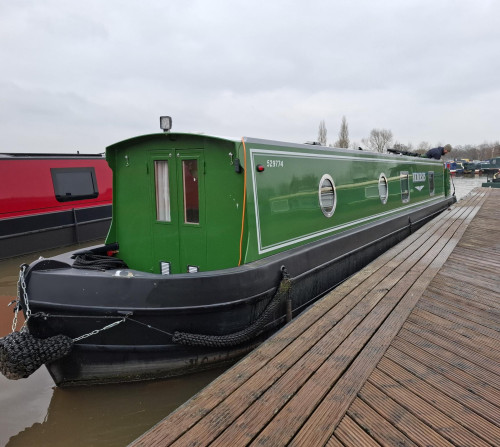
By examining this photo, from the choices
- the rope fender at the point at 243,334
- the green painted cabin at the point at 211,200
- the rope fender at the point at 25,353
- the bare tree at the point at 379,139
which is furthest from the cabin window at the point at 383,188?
the bare tree at the point at 379,139

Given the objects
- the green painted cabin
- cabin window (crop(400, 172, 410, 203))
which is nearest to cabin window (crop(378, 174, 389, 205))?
cabin window (crop(400, 172, 410, 203))

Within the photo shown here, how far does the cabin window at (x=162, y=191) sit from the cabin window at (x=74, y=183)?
6411 millimetres

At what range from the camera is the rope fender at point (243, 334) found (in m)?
3.46

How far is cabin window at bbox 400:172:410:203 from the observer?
875cm

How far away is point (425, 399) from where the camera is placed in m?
2.27

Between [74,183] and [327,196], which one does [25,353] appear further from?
[74,183]

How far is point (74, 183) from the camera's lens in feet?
33.3

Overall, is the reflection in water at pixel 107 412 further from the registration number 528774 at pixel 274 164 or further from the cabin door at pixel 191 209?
the registration number 528774 at pixel 274 164

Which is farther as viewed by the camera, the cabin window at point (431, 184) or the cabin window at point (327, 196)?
the cabin window at point (431, 184)

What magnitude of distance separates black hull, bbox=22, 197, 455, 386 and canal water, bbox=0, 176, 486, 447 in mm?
157

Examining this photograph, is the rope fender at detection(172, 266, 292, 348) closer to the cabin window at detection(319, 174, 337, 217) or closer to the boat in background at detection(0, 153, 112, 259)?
the cabin window at detection(319, 174, 337, 217)

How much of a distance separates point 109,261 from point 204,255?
1083mm

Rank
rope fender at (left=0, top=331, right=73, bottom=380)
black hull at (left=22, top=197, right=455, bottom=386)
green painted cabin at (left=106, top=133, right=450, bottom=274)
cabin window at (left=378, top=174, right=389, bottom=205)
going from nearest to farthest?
1. rope fender at (left=0, top=331, right=73, bottom=380)
2. black hull at (left=22, top=197, right=455, bottom=386)
3. green painted cabin at (left=106, top=133, right=450, bottom=274)
4. cabin window at (left=378, top=174, right=389, bottom=205)

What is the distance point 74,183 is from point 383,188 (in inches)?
303
